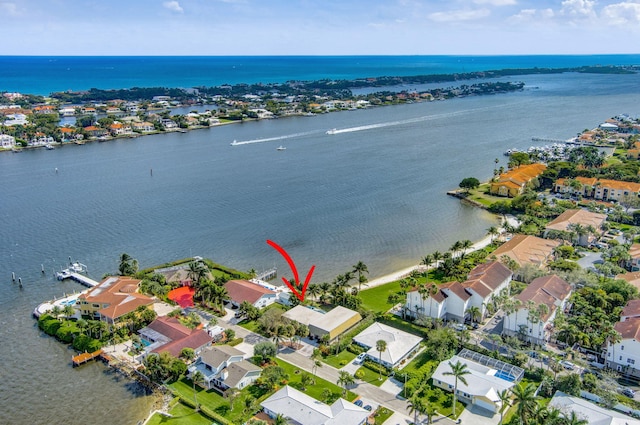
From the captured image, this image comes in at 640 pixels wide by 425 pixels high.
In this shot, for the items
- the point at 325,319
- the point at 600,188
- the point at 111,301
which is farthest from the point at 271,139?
the point at 325,319

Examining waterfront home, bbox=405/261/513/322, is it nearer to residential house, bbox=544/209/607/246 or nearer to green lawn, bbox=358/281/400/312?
green lawn, bbox=358/281/400/312

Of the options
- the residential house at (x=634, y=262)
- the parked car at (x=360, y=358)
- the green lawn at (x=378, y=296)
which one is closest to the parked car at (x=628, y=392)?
the parked car at (x=360, y=358)

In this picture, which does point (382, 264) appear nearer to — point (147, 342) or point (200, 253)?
point (200, 253)

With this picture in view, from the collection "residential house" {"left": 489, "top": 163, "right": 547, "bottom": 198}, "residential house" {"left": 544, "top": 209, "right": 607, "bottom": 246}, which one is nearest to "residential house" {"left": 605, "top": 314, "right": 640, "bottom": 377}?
"residential house" {"left": 544, "top": 209, "right": 607, "bottom": 246}

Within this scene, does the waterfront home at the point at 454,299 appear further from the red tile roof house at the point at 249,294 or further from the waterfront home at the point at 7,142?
the waterfront home at the point at 7,142

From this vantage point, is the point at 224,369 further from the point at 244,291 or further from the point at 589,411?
the point at 589,411

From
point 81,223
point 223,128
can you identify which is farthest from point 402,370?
point 223,128
